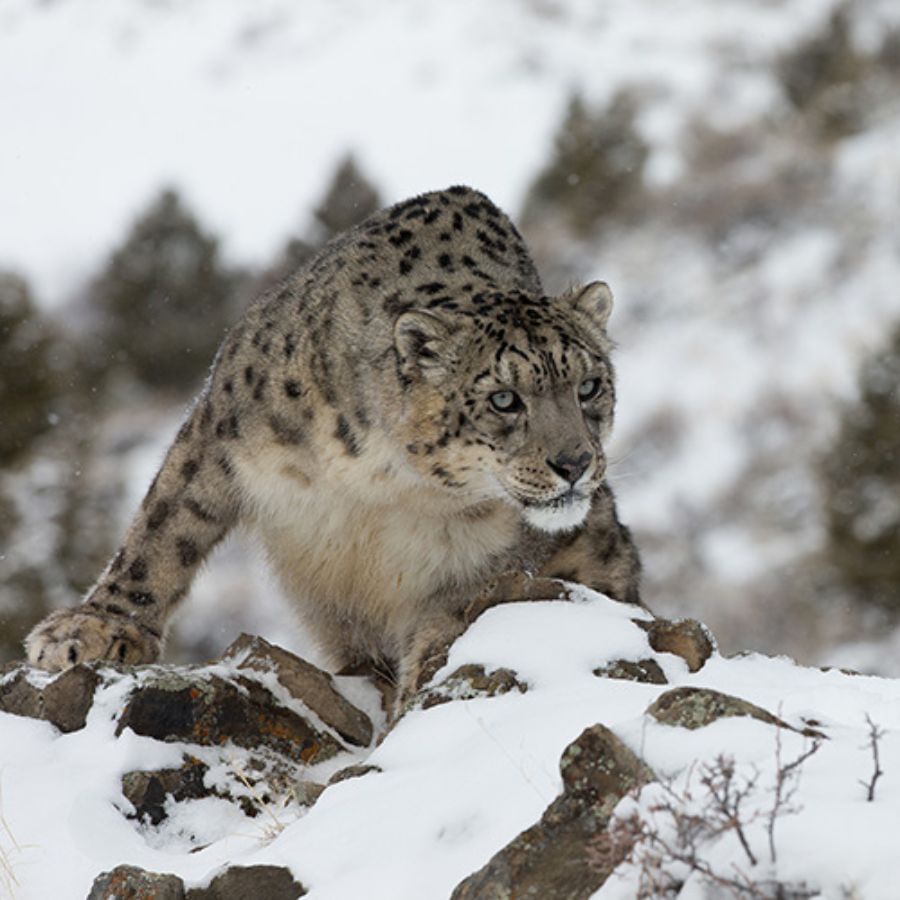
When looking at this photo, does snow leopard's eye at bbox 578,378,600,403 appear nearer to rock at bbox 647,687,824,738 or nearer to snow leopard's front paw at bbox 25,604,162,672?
snow leopard's front paw at bbox 25,604,162,672

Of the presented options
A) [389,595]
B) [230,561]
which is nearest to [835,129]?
[230,561]

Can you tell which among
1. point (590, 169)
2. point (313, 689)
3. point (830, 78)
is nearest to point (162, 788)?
point (313, 689)

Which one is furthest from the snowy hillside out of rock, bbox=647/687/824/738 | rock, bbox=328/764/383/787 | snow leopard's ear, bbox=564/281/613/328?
rock, bbox=647/687/824/738

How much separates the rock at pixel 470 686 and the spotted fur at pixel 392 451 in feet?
4.00

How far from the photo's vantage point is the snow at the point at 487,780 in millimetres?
3770

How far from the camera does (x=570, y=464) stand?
6664 mm

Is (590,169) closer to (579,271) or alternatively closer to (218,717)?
(579,271)

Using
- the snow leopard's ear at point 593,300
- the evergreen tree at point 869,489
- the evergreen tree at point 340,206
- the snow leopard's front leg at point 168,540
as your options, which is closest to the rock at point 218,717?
the snow leopard's front leg at point 168,540

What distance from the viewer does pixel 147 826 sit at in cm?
604

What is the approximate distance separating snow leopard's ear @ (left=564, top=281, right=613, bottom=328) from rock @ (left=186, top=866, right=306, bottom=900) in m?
3.47

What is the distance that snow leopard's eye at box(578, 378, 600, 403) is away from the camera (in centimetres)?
700

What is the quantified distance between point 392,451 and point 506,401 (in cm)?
59

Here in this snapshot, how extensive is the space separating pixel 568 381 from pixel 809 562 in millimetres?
21276

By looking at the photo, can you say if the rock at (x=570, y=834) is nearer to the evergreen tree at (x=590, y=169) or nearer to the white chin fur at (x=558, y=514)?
the white chin fur at (x=558, y=514)
